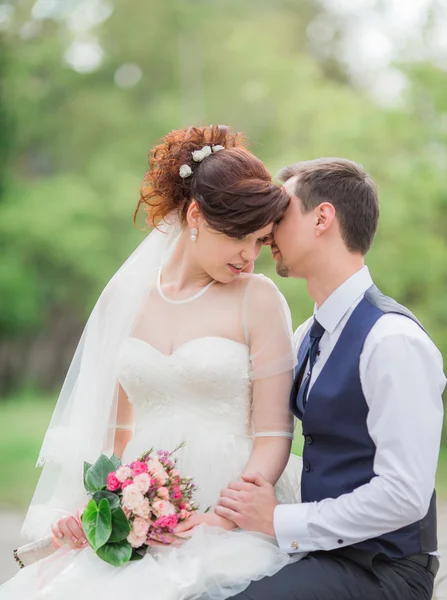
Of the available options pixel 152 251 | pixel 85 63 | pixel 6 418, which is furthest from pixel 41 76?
pixel 152 251

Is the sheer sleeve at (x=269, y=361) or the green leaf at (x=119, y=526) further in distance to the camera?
the sheer sleeve at (x=269, y=361)

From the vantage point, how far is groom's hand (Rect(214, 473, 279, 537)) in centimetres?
245

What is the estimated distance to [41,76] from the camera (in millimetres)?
14266

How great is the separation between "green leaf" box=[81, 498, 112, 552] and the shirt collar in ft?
2.75

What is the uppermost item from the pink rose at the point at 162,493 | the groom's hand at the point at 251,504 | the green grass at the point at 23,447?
the pink rose at the point at 162,493

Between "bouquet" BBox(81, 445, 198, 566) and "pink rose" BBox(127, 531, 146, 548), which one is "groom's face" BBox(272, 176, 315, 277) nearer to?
"bouquet" BBox(81, 445, 198, 566)

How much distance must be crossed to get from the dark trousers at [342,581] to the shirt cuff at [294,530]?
45 mm

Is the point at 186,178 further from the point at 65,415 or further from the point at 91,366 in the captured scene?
the point at 65,415

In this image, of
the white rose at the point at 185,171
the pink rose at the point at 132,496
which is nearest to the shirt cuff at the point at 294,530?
the pink rose at the point at 132,496

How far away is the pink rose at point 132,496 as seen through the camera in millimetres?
2217

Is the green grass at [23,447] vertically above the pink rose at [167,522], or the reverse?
the pink rose at [167,522]

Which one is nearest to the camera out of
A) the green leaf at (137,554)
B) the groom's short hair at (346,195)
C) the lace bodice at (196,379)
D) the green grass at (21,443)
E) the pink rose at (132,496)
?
the pink rose at (132,496)

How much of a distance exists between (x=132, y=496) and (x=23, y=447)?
9.76 meters

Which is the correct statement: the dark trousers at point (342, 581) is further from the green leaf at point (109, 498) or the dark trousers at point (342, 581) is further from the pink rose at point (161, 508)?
the green leaf at point (109, 498)
